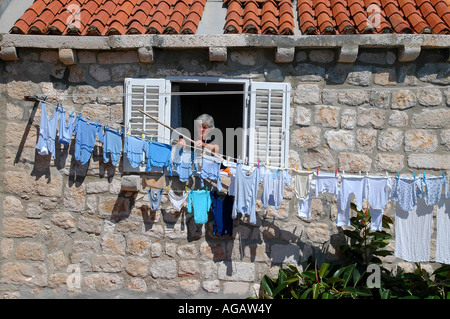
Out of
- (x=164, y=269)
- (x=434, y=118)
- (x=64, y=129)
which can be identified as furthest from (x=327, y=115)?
(x=64, y=129)

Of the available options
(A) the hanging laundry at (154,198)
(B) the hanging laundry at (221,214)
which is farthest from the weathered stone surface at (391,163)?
(A) the hanging laundry at (154,198)

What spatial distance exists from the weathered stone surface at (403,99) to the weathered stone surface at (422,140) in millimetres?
308

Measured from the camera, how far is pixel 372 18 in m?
6.16

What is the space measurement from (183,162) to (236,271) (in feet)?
4.73

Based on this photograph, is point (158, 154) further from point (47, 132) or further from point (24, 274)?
point (24, 274)

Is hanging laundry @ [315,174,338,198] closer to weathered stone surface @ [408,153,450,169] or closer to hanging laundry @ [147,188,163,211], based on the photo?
weathered stone surface @ [408,153,450,169]

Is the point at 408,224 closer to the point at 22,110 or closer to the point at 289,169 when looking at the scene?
the point at 289,169

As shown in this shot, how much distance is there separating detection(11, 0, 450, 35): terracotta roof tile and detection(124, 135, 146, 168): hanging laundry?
1273 mm

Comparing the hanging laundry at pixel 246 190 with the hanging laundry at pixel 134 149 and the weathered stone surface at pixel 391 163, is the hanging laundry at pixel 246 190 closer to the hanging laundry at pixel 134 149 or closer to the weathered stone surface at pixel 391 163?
the hanging laundry at pixel 134 149

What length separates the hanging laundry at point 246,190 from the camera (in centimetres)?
568

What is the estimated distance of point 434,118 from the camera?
6.03 meters

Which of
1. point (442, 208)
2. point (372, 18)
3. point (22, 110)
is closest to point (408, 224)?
point (442, 208)

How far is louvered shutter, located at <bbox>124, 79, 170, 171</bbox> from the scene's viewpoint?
613cm

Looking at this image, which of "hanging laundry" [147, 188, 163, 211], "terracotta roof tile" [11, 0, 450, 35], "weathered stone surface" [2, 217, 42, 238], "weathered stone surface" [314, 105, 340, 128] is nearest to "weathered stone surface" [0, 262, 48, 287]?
"weathered stone surface" [2, 217, 42, 238]
